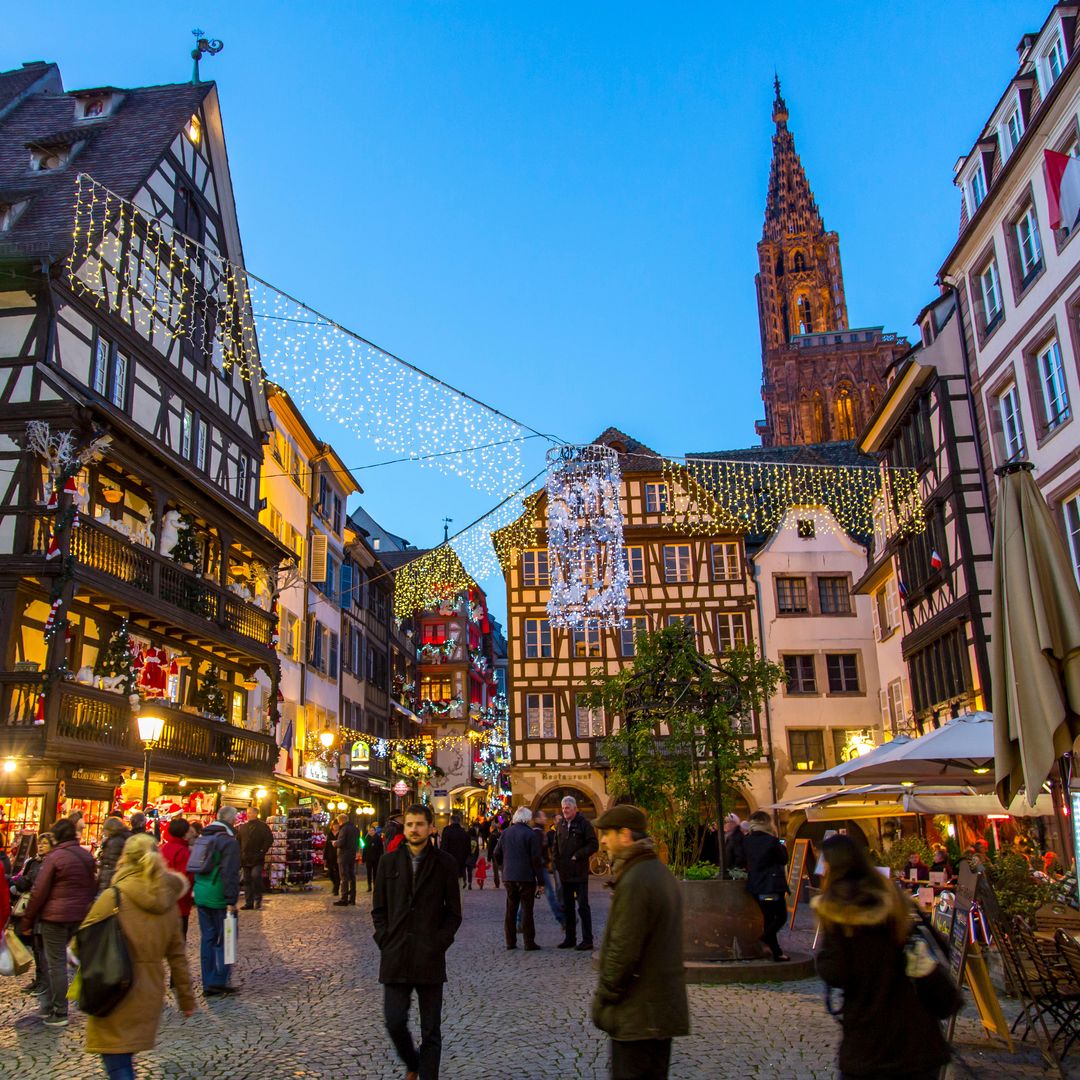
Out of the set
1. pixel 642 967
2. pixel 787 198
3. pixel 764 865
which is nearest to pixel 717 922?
pixel 764 865

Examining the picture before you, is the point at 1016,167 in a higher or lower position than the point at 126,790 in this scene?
higher

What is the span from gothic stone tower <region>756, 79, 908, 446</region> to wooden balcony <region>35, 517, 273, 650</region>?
59.6m

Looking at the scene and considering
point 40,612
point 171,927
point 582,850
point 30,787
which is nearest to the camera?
point 171,927

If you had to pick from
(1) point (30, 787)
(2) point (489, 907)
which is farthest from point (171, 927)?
(2) point (489, 907)

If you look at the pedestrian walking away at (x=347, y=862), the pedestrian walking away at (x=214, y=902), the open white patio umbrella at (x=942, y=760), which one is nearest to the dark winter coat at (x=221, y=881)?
the pedestrian walking away at (x=214, y=902)

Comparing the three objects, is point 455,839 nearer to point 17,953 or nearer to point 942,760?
point 942,760

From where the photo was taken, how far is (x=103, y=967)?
5.55 m

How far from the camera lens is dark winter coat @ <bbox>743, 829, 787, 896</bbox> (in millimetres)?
12453

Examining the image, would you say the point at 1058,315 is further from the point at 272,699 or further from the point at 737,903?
the point at 272,699

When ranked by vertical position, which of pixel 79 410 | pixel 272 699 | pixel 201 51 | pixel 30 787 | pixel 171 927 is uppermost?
pixel 201 51

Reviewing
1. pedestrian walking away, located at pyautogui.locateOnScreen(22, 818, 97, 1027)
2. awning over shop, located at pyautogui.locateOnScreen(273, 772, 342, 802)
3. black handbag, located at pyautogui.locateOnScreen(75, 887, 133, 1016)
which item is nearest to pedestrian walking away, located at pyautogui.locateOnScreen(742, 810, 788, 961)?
pedestrian walking away, located at pyautogui.locateOnScreen(22, 818, 97, 1027)

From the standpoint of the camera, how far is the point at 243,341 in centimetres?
2861

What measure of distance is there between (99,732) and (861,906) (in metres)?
18.0

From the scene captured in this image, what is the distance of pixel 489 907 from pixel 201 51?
72.2 ft
